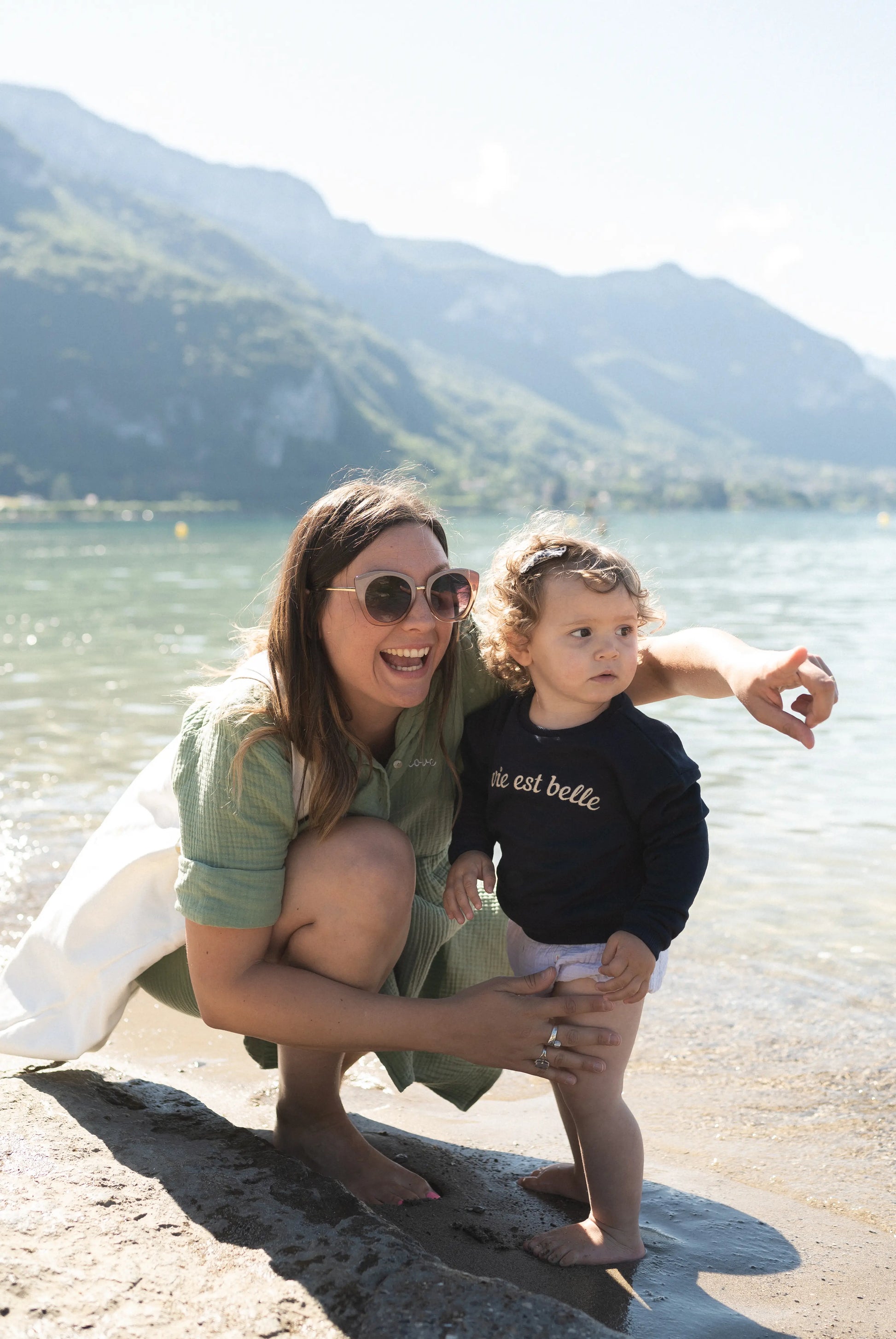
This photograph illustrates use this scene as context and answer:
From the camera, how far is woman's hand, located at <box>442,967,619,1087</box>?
2.11m

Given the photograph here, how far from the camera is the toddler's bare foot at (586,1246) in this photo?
2170 millimetres

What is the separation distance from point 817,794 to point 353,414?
13164 centimetres

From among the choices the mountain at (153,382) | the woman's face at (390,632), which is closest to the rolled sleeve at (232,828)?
the woman's face at (390,632)

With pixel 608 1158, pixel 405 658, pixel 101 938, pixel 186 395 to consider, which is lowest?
pixel 608 1158

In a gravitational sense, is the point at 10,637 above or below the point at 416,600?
below

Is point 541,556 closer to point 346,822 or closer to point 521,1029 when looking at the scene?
point 346,822

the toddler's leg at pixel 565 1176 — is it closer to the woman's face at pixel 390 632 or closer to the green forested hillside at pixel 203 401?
the woman's face at pixel 390 632

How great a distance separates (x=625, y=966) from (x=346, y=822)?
60cm

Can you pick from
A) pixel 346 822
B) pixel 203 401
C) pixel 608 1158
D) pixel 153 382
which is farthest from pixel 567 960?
pixel 153 382

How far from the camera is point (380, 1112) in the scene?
2.98m

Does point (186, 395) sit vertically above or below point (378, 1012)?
above

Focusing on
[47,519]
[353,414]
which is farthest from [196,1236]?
[353,414]

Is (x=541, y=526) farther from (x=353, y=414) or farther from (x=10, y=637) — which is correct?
(x=353, y=414)

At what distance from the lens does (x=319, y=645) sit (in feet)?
7.63
